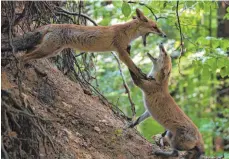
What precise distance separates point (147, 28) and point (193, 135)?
1893mm

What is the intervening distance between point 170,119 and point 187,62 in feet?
29.2

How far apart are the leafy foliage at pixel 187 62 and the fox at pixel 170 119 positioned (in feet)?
2.18

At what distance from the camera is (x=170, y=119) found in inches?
251

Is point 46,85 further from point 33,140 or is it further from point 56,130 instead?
point 33,140

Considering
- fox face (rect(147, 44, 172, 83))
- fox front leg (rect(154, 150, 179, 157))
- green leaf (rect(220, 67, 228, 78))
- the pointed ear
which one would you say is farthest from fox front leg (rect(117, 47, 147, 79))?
green leaf (rect(220, 67, 228, 78))

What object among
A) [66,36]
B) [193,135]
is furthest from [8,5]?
[193,135]

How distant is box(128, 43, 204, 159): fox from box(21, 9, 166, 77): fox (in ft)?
1.02

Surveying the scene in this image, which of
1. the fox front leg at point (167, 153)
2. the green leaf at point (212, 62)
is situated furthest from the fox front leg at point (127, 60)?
the fox front leg at point (167, 153)

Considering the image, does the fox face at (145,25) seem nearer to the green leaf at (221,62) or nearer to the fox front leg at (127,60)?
the fox front leg at (127,60)

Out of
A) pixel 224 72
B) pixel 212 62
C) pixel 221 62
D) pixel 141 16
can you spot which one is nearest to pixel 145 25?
pixel 141 16

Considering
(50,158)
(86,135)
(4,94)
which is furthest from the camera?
(86,135)

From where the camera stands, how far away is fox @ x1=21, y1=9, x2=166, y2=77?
19.5 feet

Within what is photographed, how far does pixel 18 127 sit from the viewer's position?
4.63 m

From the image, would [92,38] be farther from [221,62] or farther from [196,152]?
[196,152]
